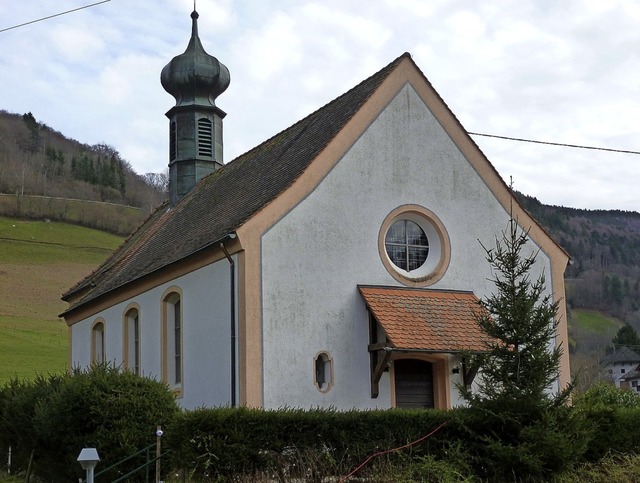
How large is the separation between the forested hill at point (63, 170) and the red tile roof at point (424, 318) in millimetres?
82906

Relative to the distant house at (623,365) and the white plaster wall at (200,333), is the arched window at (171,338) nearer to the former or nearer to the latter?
the white plaster wall at (200,333)

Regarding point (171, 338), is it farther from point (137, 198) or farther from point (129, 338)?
point (137, 198)

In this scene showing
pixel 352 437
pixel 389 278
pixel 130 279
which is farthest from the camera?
pixel 130 279

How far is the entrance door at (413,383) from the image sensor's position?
2009cm

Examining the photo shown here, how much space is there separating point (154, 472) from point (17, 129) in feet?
417

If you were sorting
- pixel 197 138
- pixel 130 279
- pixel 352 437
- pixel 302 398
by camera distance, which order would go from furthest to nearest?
1. pixel 197 138
2. pixel 130 279
3. pixel 302 398
4. pixel 352 437

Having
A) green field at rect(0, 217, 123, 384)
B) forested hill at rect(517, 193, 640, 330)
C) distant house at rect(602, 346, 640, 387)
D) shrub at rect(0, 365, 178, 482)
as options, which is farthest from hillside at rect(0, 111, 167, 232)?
shrub at rect(0, 365, 178, 482)

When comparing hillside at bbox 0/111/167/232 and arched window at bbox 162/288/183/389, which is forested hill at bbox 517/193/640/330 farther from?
arched window at bbox 162/288/183/389

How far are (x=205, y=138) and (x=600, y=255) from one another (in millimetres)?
122626

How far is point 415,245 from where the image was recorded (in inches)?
841

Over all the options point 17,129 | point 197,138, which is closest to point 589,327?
point 17,129

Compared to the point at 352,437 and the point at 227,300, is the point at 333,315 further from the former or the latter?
the point at 352,437

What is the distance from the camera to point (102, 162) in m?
123

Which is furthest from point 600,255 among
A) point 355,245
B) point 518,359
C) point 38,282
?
point 518,359
